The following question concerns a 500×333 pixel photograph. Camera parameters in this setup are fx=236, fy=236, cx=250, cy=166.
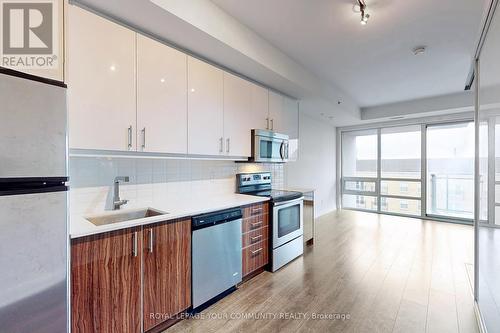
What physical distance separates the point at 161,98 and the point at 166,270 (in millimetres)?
1431

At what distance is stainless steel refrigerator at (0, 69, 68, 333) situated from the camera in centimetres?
105

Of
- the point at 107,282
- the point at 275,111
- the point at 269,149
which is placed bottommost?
the point at 107,282

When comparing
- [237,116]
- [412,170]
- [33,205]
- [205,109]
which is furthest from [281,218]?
[412,170]

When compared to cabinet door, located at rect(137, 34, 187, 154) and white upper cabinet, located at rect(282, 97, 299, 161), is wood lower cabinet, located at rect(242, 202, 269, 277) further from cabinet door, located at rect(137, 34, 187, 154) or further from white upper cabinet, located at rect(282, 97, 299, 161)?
white upper cabinet, located at rect(282, 97, 299, 161)

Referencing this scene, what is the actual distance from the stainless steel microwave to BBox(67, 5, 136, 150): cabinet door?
1517 millimetres

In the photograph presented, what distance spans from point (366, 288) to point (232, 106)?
8.11 feet

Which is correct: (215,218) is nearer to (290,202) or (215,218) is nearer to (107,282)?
(107,282)

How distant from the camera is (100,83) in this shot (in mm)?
1708

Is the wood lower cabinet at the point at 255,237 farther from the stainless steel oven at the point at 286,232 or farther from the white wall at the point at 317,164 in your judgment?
the white wall at the point at 317,164

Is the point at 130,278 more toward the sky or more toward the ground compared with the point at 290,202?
more toward the ground

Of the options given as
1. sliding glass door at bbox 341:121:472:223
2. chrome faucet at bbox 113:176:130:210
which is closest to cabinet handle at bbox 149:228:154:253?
chrome faucet at bbox 113:176:130:210

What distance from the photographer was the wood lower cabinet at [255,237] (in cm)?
255

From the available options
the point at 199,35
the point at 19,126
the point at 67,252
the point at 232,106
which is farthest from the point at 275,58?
the point at 67,252

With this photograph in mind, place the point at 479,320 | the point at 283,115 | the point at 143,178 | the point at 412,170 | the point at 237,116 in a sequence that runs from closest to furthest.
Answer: the point at 479,320, the point at 143,178, the point at 237,116, the point at 283,115, the point at 412,170
